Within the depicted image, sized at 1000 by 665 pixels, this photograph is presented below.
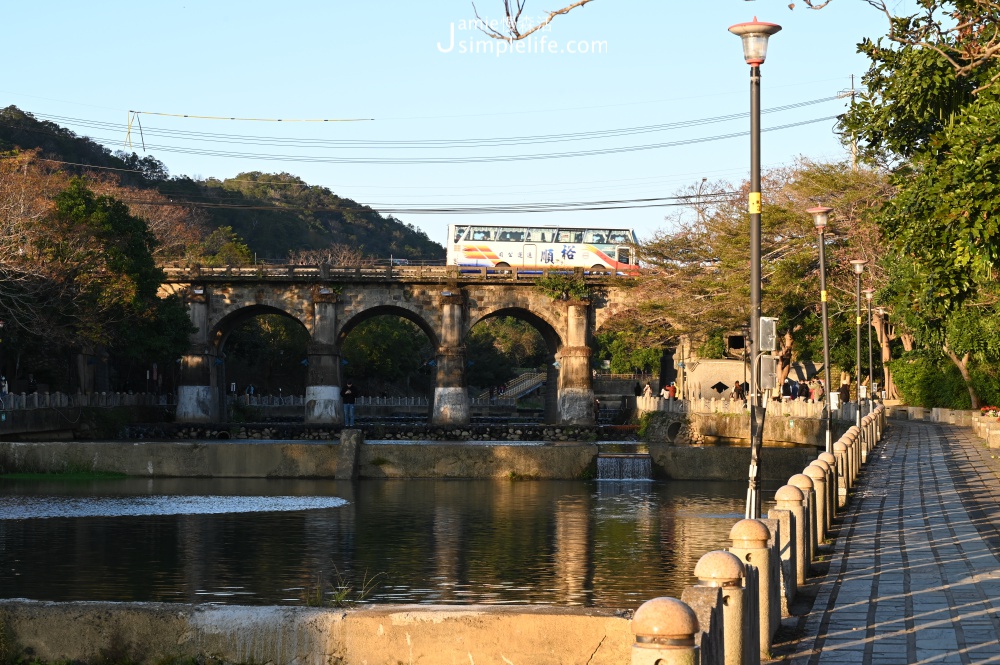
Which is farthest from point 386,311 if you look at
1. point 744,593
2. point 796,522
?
point 744,593

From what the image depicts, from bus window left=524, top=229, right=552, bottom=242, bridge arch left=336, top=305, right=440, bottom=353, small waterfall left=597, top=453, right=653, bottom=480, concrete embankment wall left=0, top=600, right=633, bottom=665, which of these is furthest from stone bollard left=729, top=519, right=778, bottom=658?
bus window left=524, top=229, right=552, bottom=242

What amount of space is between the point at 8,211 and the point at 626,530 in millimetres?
28865

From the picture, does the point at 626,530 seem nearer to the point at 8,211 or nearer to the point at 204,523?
the point at 204,523

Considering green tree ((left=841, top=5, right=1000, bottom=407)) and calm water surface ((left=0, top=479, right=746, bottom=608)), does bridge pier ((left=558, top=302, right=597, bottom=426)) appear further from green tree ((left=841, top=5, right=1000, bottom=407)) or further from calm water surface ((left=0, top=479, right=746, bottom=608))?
green tree ((left=841, top=5, right=1000, bottom=407))

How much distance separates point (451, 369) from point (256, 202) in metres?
70.3

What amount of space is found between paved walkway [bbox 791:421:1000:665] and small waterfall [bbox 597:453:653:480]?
11.8m

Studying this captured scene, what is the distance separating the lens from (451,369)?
70688 millimetres

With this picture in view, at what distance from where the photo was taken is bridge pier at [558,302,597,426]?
69.2 m

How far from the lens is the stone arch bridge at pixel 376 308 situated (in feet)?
230

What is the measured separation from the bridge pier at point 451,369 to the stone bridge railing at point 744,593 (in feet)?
170

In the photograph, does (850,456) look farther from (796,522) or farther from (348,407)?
(348,407)

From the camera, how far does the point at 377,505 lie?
3142cm

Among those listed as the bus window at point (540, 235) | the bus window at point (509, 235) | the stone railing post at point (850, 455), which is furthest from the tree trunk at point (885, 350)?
the stone railing post at point (850, 455)

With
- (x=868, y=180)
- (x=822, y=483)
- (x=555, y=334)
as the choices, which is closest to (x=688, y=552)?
(x=822, y=483)
